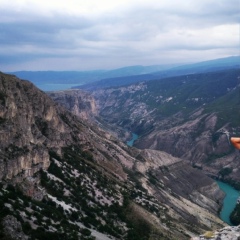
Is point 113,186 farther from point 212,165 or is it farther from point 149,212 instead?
point 212,165

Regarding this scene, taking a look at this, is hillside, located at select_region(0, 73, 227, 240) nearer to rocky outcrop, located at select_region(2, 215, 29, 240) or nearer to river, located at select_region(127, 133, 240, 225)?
rocky outcrop, located at select_region(2, 215, 29, 240)

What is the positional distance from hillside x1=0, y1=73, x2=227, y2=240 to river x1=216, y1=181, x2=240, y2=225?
12.2ft

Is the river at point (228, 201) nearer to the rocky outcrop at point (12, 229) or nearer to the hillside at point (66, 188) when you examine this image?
the hillside at point (66, 188)

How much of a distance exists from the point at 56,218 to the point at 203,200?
82.3m

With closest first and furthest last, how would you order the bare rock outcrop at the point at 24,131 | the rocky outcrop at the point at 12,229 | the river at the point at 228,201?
the rocky outcrop at the point at 12,229 → the bare rock outcrop at the point at 24,131 → the river at the point at 228,201

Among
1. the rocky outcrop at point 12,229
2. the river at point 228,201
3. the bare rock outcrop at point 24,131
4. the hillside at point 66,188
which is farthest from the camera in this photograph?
the river at point 228,201

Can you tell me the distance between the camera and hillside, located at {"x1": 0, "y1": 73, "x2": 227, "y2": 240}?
1631 inches

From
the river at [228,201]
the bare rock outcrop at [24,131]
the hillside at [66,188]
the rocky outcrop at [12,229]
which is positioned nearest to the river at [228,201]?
the river at [228,201]

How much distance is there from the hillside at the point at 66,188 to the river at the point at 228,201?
3.71 metres

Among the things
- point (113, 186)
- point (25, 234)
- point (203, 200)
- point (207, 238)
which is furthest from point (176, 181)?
point (207, 238)

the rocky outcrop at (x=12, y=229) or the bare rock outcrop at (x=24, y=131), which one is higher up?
the bare rock outcrop at (x=24, y=131)

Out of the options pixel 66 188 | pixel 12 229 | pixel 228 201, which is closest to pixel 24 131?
pixel 66 188

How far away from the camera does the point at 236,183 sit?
149 metres

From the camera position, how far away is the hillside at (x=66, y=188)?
1631 inches
